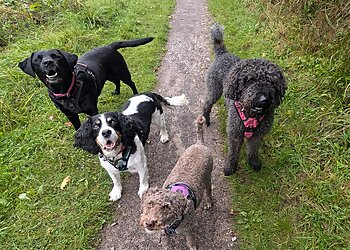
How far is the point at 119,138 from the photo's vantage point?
316 centimetres

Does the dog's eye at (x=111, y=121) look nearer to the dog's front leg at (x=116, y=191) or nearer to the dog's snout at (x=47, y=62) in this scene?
the dog's front leg at (x=116, y=191)

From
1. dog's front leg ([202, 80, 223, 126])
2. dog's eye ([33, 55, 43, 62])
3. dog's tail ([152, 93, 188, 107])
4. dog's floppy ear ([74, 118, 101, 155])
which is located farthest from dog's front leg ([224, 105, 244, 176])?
dog's eye ([33, 55, 43, 62])

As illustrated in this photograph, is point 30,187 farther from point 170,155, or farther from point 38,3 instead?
point 38,3

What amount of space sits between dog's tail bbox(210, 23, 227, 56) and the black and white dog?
141 centimetres

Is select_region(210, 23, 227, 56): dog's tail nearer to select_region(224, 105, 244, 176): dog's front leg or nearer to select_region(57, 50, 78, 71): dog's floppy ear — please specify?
select_region(224, 105, 244, 176): dog's front leg

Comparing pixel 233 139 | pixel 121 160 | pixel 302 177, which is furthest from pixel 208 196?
pixel 302 177

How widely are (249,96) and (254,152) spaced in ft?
→ 3.27

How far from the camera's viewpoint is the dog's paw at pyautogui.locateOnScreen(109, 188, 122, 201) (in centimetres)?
375

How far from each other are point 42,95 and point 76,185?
8.06 ft

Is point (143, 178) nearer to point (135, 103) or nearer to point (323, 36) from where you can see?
point (135, 103)

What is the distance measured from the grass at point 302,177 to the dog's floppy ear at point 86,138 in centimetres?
187

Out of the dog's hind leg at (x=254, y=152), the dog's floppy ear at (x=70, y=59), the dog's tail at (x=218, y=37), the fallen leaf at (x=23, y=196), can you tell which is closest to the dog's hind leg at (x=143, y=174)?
the dog's hind leg at (x=254, y=152)

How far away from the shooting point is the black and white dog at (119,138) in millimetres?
3115

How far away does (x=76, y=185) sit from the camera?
13.2 ft
